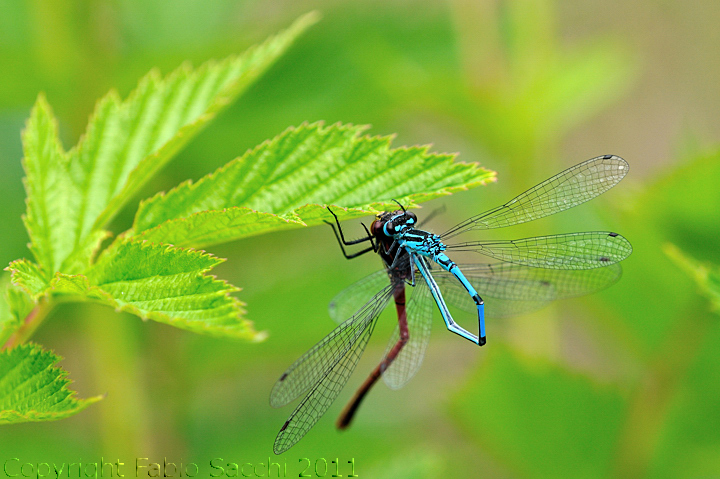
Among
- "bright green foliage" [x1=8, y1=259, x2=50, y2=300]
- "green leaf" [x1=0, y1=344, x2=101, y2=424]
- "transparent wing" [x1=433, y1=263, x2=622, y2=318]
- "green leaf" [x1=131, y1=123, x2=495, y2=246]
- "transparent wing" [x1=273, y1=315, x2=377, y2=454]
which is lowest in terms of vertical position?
"transparent wing" [x1=273, y1=315, x2=377, y2=454]

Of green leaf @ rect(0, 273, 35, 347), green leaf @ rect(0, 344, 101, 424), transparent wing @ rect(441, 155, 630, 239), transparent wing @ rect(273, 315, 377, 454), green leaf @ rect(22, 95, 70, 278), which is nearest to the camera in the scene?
green leaf @ rect(0, 344, 101, 424)

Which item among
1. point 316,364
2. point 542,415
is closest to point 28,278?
point 316,364

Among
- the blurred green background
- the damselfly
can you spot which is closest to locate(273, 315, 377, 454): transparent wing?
the damselfly

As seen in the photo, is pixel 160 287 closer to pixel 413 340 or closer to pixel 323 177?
pixel 323 177

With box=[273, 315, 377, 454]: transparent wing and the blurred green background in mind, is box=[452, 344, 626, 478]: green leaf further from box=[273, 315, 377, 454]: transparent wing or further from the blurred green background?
box=[273, 315, 377, 454]: transparent wing

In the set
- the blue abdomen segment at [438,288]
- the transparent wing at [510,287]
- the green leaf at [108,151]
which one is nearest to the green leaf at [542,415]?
the transparent wing at [510,287]

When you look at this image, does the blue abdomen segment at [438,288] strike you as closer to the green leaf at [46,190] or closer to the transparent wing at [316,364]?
the transparent wing at [316,364]

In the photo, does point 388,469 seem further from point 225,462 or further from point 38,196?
point 38,196
